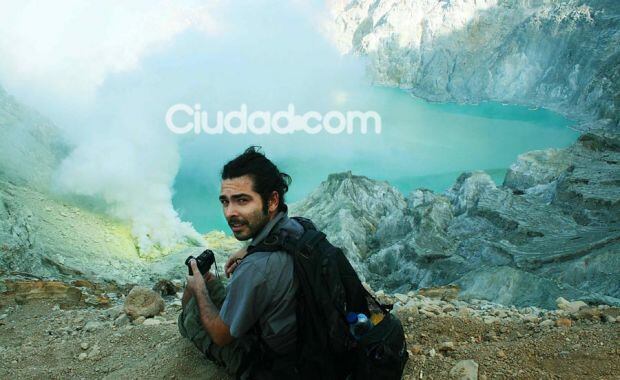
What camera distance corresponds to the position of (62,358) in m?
3.72

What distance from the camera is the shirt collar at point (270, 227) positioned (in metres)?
2.23

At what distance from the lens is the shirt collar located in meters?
2.23

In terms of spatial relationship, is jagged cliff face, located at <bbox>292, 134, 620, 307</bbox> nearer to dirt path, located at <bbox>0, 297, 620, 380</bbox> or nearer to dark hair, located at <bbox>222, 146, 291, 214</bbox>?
dirt path, located at <bbox>0, 297, 620, 380</bbox>

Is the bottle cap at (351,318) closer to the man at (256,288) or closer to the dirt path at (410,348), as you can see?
the man at (256,288)

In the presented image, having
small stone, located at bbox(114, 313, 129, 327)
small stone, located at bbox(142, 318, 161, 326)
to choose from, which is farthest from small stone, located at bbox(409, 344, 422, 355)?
small stone, located at bbox(114, 313, 129, 327)

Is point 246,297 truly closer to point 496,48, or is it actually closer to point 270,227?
point 270,227

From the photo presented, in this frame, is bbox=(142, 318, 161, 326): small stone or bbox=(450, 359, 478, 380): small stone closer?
bbox=(450, 359, 478, 380): small stone

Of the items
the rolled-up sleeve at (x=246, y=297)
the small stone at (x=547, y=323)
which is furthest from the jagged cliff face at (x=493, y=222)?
the rolled-up sleeve at (x=246, y=297)

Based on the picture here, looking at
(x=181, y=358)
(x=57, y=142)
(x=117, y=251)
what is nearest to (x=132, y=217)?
(x=117, y=251)

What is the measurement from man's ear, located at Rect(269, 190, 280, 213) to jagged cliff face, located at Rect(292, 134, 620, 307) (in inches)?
274

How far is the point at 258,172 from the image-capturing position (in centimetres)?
229

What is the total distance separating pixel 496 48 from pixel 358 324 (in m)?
18.4

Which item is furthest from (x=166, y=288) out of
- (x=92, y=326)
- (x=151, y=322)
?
(x=151, y=322)

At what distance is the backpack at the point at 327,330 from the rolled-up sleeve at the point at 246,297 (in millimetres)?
116
